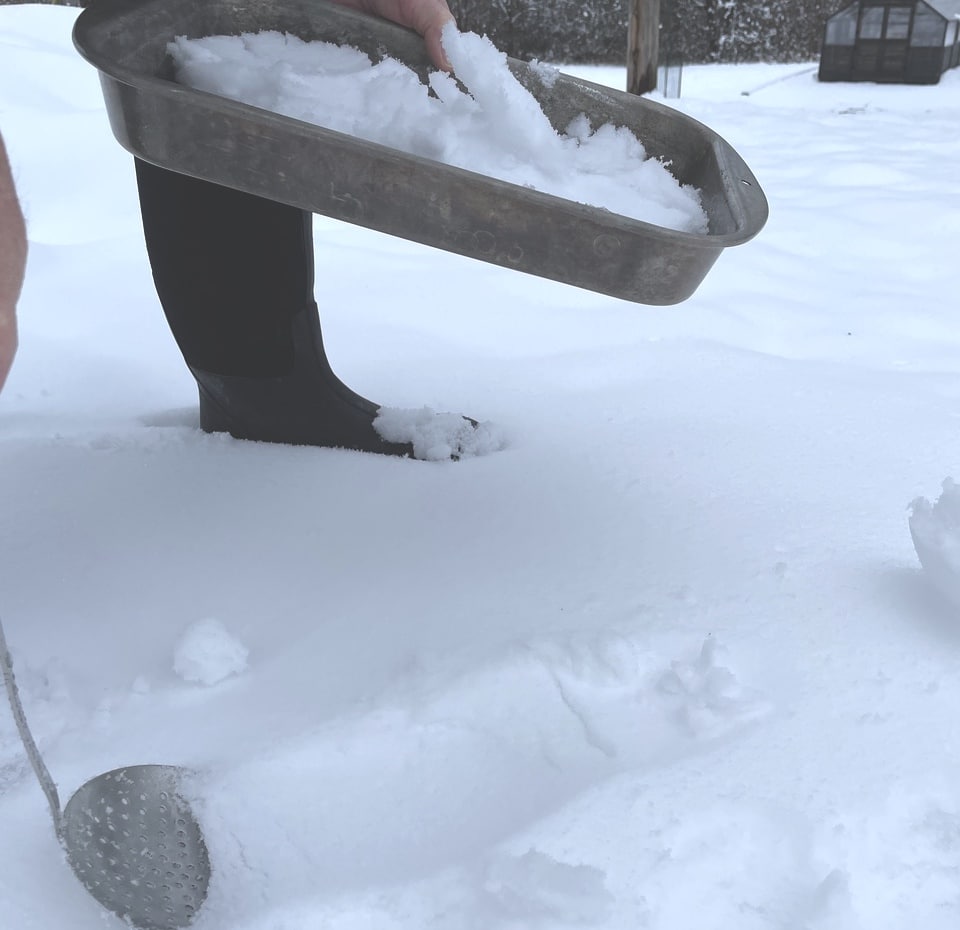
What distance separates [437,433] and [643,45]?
4.40 metres

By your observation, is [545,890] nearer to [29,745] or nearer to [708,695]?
[708,695]

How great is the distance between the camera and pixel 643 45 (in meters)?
5.03

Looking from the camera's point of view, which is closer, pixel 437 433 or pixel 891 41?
pixel 437 433

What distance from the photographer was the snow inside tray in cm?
98

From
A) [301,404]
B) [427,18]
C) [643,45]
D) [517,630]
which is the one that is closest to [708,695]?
[517,630]

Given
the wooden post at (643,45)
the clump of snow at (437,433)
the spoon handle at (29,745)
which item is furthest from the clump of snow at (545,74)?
the wooden post at (643,45)

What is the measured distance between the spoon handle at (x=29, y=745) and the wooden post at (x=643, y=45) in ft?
16.4

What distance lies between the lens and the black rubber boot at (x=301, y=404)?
1333mm

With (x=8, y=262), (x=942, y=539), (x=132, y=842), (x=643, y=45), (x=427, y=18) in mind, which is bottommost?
(x=132, y=842)

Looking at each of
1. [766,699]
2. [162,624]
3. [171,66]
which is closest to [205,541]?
[162,624]

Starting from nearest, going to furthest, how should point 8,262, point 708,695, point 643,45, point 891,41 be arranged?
point 8,262 → point 708,695 → point 643,45 → point 891,41

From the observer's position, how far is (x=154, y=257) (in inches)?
51.1

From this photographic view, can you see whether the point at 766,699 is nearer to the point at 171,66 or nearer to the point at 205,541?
the point at 205,541

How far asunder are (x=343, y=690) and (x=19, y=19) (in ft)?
12.4
